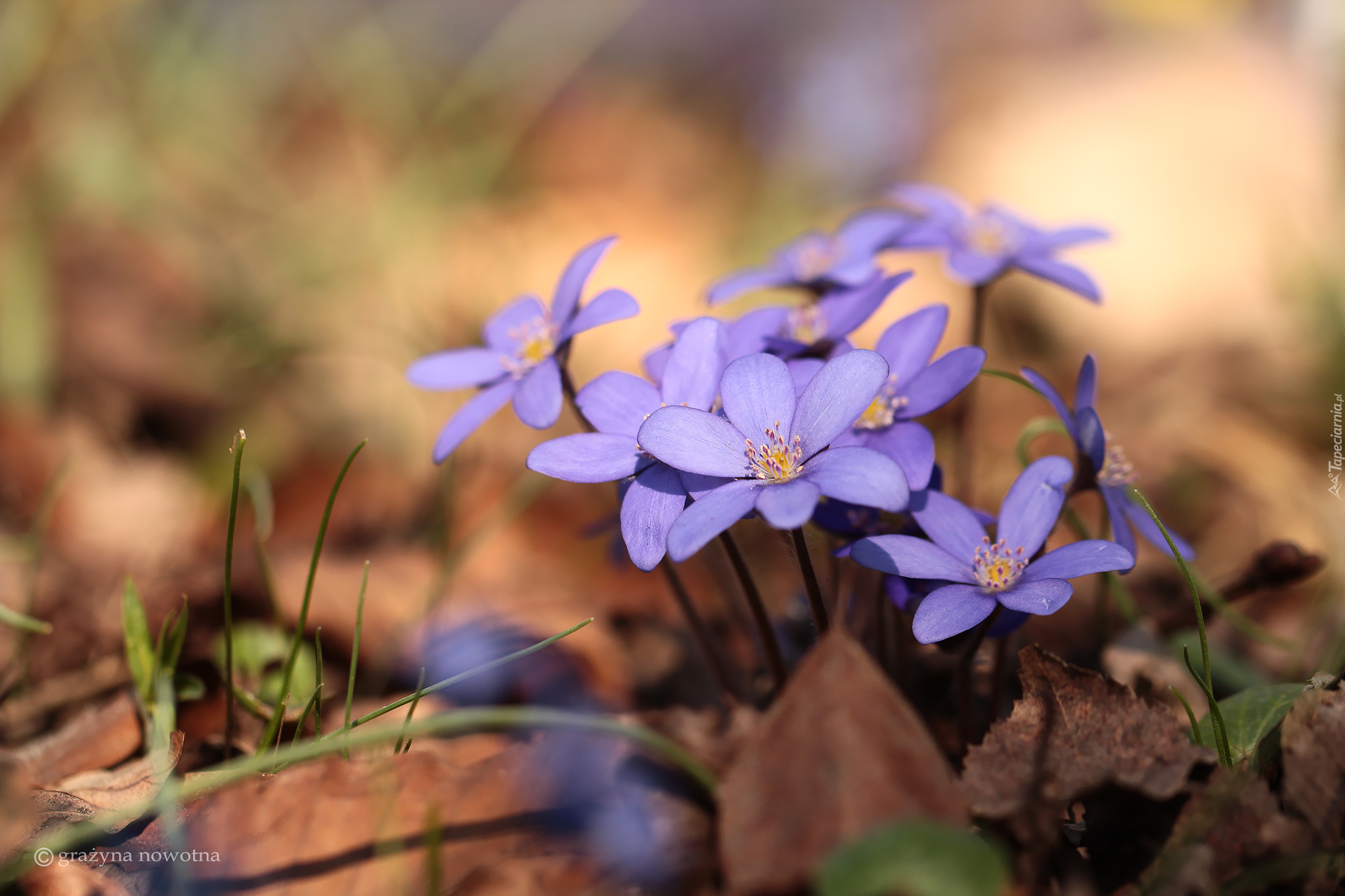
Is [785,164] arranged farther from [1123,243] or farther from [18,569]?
[18,569]

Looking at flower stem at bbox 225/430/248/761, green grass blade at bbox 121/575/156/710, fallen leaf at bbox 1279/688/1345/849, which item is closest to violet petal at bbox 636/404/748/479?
flower stem at bbox 225/430/248/761

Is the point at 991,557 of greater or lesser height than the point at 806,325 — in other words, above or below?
below

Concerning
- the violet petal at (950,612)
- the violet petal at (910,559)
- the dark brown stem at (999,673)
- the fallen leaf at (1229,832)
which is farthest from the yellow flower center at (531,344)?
the fallen leaf at (1229,832)

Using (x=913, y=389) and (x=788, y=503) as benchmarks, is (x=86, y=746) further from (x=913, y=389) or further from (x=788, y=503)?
(x=913, y=389)

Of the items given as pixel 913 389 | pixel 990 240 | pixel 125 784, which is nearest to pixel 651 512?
pixel 913 389

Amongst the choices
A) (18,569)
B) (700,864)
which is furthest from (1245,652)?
(18,569)
